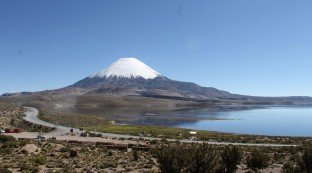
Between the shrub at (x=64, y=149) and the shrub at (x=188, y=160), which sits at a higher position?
the shrub at (x=188, y=160)

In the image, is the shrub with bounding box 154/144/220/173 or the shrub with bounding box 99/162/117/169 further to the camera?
the shrub with bounding box 99/162/117/169

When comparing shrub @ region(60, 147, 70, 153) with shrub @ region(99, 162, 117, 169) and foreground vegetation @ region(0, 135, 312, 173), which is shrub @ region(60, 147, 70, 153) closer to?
foreground vegetation @ region(0, 135, 312, 173)

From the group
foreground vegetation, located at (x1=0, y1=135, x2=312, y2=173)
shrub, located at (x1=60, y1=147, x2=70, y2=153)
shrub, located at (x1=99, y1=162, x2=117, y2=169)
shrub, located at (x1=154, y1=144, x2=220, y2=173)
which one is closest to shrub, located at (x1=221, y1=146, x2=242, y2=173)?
foreground vegetation, located at (x1=0, y1=135, x2=312, y2=173)

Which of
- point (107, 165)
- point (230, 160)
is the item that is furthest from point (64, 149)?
point (230, 160)

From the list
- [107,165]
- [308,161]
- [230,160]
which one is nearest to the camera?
[308,161]

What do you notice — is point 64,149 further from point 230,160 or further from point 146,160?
point 230,160

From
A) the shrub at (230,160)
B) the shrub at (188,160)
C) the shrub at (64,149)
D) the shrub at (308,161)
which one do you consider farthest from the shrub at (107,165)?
the shrub at (308,161)

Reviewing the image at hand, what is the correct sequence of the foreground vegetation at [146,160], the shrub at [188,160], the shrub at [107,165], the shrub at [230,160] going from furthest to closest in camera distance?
1. the shrub at [107,165]
2. the shrub at [230,160]
3. the foreground vegetation at [146,160]
4. the shrub at [188,160]

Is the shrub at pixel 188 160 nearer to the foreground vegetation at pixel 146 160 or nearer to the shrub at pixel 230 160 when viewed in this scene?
the foreground vegetation at pixel 146 160

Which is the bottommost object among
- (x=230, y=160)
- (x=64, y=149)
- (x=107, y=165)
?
(x=107, y=165)

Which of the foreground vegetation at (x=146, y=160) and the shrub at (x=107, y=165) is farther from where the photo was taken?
the shrub at (x=107, y=165)

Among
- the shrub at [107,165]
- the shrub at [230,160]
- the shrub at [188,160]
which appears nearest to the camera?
the shrub at [188,160]

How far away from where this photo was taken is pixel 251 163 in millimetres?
34344

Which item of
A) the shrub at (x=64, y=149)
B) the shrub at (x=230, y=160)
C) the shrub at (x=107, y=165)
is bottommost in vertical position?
the shrub at (x=107, y=165)
